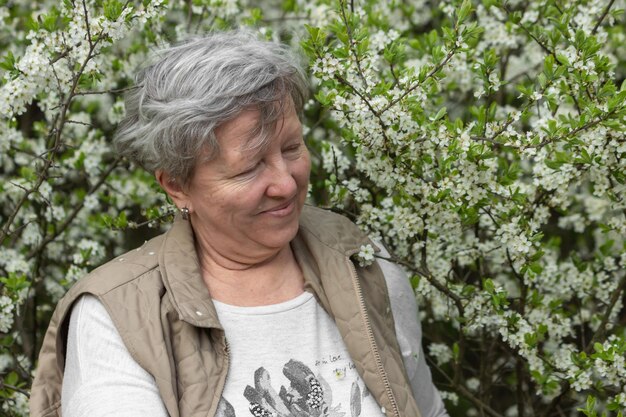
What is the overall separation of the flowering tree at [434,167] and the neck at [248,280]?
0.25m

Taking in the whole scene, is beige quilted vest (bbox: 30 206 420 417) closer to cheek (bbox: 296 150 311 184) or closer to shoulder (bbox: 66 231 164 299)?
shoulder (bbox: 66 231 164 299)

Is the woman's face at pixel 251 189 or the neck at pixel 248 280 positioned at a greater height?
the woman's face at pixel 251 189

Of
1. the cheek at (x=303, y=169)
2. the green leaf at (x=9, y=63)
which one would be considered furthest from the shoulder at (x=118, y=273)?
the green leaf at (x=9, y=63)

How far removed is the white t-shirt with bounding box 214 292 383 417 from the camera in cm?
245

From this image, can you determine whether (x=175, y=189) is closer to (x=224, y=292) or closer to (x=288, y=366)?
(x=224, y=292)

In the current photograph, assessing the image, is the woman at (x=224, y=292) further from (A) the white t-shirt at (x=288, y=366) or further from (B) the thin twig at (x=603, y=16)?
(B) the thin twig at (x=603, y=16)

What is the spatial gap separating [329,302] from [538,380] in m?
0.94

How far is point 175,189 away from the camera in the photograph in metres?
2.63

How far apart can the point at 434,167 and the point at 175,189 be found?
836mm

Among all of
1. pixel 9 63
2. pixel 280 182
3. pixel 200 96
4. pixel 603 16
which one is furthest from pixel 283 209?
pixel 603 16

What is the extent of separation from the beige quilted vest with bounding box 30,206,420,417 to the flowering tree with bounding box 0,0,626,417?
0.14m

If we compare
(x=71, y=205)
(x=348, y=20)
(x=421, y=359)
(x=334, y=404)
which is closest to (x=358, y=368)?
(x=334, y=404)

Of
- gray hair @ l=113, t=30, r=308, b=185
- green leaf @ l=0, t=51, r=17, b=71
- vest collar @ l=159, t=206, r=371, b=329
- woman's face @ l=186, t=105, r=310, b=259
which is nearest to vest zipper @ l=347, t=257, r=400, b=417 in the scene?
vest collar @ l=159, t=206, r=371, b=329

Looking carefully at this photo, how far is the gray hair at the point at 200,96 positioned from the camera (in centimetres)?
240
